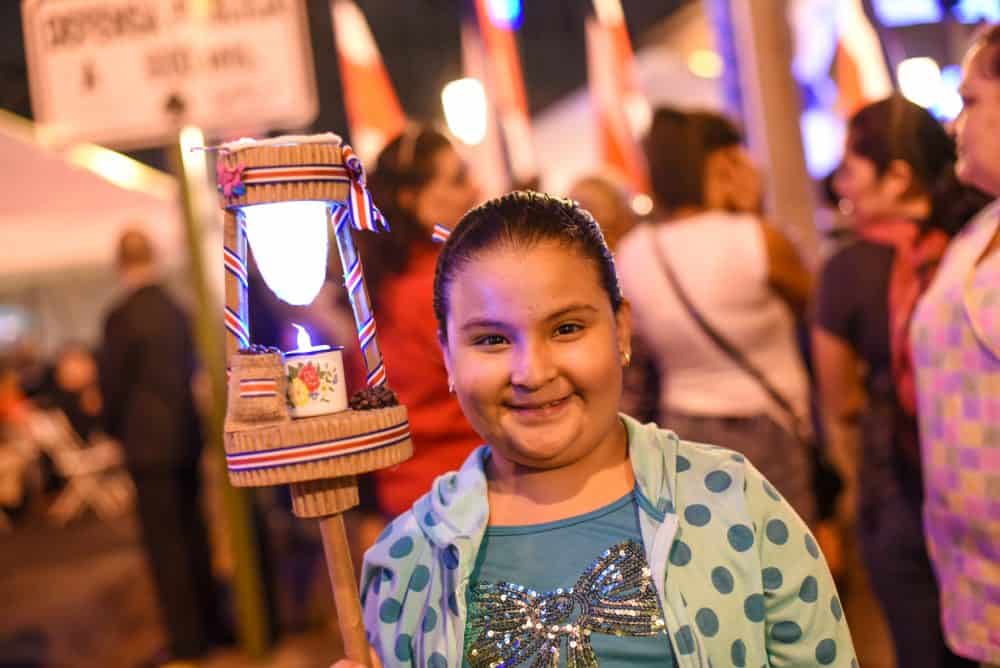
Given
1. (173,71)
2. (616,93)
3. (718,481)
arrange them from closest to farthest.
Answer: (718,481) < (173,71) < (616,93)

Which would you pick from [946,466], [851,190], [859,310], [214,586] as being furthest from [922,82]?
[214,586]

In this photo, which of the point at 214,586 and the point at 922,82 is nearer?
the point at 922,82

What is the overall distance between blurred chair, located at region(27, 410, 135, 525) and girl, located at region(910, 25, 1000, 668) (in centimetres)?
809

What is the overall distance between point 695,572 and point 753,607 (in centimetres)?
8

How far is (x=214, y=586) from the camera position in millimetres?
4543

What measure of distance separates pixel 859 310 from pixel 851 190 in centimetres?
31

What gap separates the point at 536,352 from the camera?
1.22 meters

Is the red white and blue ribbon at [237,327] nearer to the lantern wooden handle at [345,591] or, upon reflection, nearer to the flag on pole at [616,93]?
the lantern wooden handle at [345,591]

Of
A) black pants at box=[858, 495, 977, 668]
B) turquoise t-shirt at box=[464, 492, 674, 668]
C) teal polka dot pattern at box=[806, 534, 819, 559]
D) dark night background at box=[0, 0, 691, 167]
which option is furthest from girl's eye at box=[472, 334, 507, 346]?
dark night background at box=[0, 0, 691, 167]

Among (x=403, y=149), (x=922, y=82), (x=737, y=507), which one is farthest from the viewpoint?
(x=922, y=82)

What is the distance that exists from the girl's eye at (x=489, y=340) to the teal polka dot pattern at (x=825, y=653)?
0.57 m

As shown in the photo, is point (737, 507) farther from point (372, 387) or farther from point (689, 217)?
point (689, 217)

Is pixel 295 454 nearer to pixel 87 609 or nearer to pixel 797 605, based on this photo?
pixel 797 605

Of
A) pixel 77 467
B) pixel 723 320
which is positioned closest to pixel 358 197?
pixel 723 320
